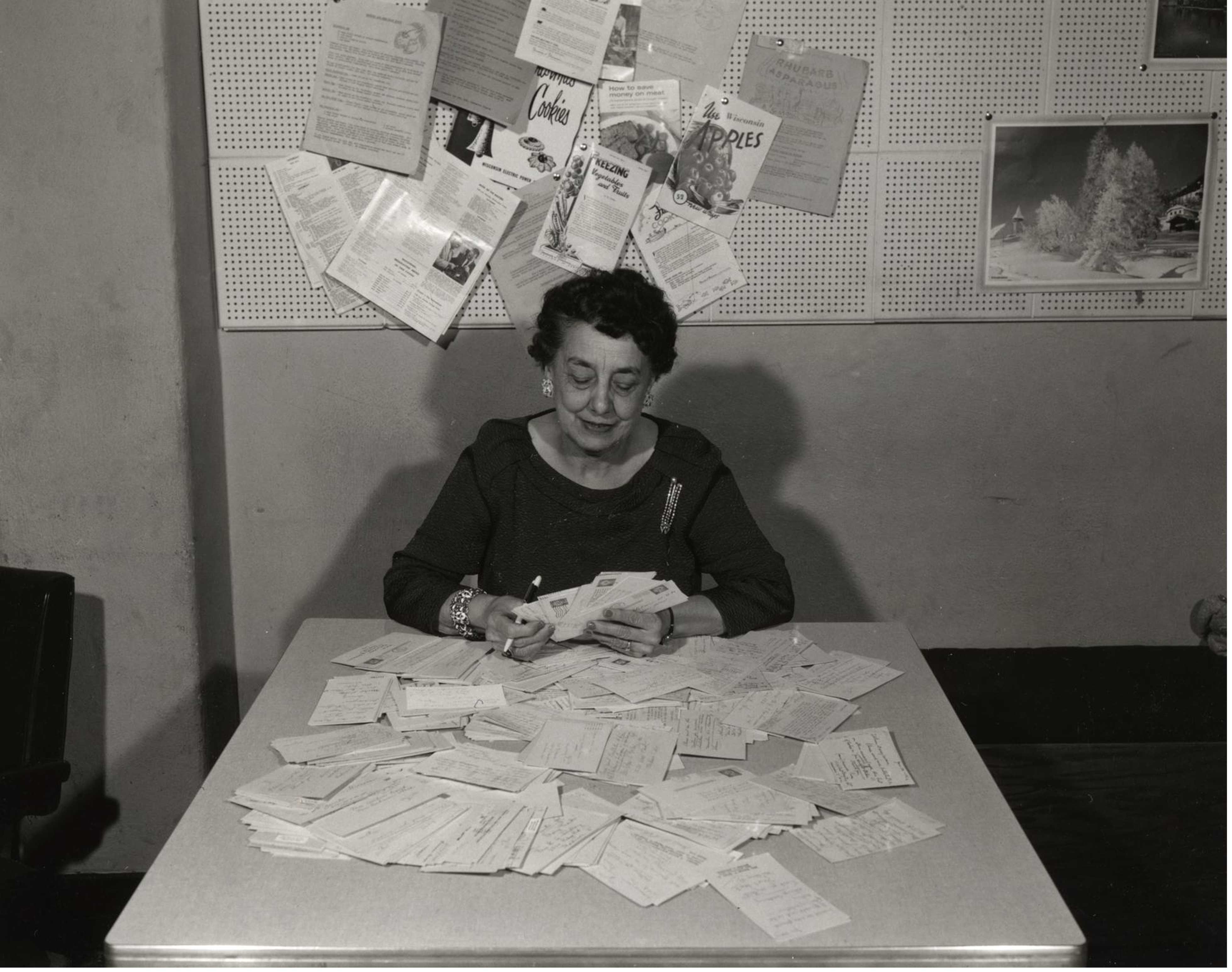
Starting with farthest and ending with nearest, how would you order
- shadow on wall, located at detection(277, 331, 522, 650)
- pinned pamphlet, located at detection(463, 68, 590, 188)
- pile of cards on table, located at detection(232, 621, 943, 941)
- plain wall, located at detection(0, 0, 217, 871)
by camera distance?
1. shadow on wall, located at detection(277, 331, 522, 650)
2. pinned pamphlet, located at detection(463, 68, 590, 188)
3. plain wall, located at detection(0, 0, 217, 871)
4. pile of cards on table, located at detection(232, 621, 943, 941)

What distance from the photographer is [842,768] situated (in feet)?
5.88

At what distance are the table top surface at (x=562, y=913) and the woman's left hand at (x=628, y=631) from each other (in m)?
0.70

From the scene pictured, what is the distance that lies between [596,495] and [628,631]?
0.44 meters

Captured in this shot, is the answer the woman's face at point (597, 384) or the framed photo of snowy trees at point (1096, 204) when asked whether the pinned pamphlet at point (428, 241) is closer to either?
the woman's face at point (597, 384)

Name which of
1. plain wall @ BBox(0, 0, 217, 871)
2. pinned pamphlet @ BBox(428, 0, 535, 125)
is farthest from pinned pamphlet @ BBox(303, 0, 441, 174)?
plain wall @ BBox(0, 0, 217, 871)

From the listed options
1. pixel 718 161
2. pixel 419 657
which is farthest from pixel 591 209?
pixel 419 657

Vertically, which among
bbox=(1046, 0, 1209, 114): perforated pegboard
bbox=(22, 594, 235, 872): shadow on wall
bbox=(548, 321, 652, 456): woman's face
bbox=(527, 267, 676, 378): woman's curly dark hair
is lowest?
bbox=(22, 594, 235, 872): shadow on wall

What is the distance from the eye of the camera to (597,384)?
2.45m

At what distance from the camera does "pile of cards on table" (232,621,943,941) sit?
151 centimetres

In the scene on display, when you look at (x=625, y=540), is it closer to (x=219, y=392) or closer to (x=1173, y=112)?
Result: (x=219, y=392)

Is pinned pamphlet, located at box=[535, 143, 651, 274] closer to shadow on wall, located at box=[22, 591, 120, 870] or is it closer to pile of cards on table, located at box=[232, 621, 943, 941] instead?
pile of cards on table, located at box=[232, 621, 943, 941]

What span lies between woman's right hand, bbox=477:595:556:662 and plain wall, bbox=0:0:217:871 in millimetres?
1155

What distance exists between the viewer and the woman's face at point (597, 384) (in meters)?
2.45

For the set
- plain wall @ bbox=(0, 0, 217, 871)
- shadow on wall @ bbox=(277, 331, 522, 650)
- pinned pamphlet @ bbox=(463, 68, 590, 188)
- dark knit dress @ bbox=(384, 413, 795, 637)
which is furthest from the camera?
shadow on wall @ bbox=(277, 331, 522, 650)
